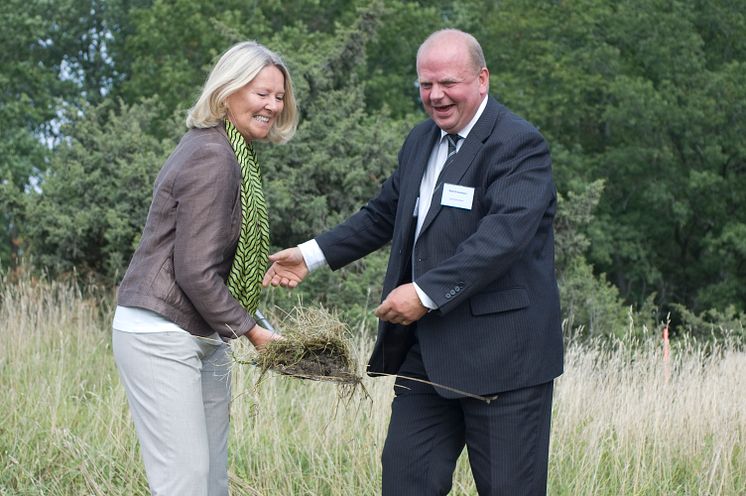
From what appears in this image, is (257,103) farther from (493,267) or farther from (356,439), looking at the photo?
(356,439)

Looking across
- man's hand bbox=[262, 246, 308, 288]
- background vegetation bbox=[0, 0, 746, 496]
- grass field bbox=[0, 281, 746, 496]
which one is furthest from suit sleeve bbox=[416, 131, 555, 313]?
grass field bbox=[0, 281, 746, 496]

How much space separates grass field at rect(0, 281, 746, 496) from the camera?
5.23 m

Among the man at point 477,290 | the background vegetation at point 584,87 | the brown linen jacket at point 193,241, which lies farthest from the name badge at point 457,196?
the background vegetation at point 584,87

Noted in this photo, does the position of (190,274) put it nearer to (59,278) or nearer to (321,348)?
(321,348)

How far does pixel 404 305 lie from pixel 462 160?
0.54m

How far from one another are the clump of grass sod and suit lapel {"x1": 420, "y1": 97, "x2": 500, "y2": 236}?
0.49 m

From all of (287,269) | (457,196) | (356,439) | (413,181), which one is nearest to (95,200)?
(356,439)

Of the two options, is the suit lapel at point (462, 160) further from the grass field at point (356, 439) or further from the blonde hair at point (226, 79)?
the grass field at point (356, 439)

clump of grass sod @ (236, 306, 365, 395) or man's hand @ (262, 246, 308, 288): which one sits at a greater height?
man's hand @ (262, 246, 308, 288)

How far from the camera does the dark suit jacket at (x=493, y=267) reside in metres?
3.75

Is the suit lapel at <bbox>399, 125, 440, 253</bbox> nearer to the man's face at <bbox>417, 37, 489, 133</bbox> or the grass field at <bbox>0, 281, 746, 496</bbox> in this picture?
the man's face at <bbox>417, 37, 489, 133</bbox>

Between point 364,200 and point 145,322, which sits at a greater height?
point 364,200

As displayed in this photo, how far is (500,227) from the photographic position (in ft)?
12.2

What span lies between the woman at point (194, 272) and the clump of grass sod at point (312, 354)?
0.23ft
